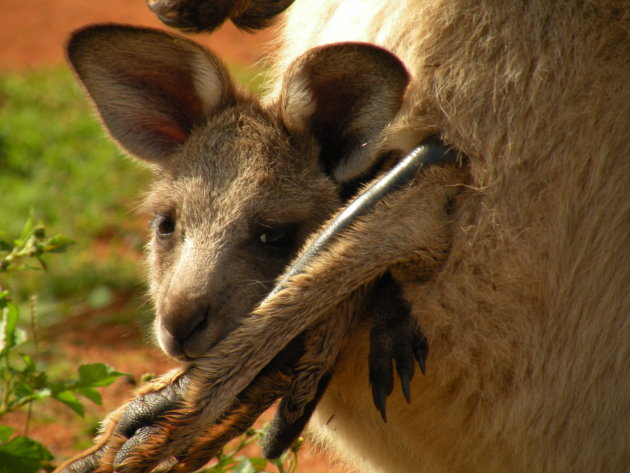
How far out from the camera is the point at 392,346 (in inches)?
85.1

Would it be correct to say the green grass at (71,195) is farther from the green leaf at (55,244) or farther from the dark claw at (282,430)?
the dark claw at (282,430)

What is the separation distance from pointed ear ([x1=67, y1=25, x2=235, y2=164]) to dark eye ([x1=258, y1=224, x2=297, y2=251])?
43 centimetres

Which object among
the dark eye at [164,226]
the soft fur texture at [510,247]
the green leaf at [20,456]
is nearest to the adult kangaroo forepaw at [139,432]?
the soft fur texture at [510,247]

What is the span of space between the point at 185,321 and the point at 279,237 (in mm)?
358

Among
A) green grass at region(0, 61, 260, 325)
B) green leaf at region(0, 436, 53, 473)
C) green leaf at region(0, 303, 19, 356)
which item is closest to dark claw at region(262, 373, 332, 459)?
green leaf at region(0, 436, 53, 473)

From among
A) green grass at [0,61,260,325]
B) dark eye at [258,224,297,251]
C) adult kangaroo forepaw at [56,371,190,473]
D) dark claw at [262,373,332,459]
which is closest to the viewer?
adult kangaroo forepaw at [56,371,190,473]

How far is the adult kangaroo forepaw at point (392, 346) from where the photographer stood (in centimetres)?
214

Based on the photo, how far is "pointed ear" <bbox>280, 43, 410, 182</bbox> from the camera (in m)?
2.24

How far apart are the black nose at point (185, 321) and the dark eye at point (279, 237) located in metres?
0.27

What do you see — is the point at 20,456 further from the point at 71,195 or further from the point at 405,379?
the point at 71,195

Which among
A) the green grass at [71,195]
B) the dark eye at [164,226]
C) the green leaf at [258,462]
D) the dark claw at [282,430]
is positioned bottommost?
the green grass at [71,195]

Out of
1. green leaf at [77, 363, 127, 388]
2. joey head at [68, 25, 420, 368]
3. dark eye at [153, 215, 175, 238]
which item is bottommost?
green leaf at [77, 363, 127, 388]

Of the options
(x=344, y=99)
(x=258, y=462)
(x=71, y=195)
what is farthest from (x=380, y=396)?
(x=71, y=195)

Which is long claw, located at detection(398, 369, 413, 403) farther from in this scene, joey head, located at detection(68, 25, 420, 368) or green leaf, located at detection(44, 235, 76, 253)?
green leaf, located at detection(44, 235, 76, 253)
